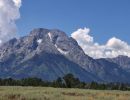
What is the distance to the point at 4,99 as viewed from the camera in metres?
37.7

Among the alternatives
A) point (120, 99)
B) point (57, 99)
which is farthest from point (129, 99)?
point (57, 99)

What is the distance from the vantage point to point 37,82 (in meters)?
172

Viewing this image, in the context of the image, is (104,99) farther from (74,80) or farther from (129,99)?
(74,80)

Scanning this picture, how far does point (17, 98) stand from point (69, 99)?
546 cm

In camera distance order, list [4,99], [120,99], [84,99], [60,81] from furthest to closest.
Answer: [60,81] → [120,99] → [84,99] → [4,99]

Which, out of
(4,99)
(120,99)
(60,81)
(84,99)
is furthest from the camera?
(60,81)

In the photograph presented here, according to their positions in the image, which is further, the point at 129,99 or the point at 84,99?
the point at 129,99

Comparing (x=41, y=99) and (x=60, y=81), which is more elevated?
(x=60, y=81)

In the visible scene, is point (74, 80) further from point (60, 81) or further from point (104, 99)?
point (104, 99)

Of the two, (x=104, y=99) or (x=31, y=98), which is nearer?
(x=31, y=98)

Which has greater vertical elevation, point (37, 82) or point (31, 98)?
point (37, 82)

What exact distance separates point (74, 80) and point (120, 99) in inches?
5008

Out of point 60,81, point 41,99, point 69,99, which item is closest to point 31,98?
point 41,99

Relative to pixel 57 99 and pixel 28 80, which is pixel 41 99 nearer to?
pixel 57 99
